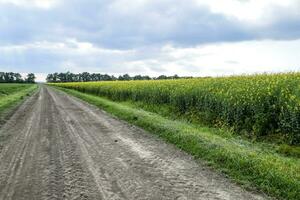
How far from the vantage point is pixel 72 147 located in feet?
37.0

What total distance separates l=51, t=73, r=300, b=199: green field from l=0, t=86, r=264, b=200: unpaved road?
2.11ft

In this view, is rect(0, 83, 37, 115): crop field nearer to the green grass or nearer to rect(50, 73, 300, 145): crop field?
the green grass

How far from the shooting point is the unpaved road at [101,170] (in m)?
6.96

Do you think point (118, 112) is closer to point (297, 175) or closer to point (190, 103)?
point (190, 103)

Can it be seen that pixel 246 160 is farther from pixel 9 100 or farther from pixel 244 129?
pixel 9 100

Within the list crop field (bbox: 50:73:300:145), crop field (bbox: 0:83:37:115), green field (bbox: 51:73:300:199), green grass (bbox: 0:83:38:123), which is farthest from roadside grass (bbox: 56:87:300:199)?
crop field (bbox: 0:83:37:115)

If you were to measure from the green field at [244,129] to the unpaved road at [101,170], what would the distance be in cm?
64

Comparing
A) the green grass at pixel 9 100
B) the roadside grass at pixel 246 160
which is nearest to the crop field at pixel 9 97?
the green grass at pixel 9 100

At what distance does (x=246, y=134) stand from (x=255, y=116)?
714mm

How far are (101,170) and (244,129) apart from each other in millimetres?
7652

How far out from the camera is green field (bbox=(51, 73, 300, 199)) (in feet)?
27.6

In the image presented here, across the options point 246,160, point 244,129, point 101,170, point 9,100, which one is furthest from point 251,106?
point 9,100

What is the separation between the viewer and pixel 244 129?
1479 cm

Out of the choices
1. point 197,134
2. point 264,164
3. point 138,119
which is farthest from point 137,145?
point 138,119
